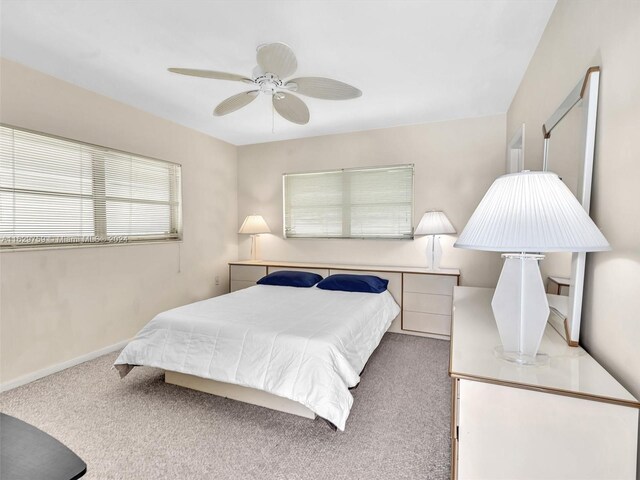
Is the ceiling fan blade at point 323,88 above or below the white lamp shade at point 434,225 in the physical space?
above

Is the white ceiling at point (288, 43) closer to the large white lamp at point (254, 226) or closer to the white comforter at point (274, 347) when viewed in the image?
the large white lamp at point (254, 226)

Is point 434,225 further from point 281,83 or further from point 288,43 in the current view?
point 288,43

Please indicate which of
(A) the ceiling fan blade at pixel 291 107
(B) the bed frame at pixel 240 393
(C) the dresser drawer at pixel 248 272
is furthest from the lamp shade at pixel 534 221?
(C) the dresser drawer at pixel 248 272

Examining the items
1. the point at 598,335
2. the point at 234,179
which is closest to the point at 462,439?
the point at 598,335

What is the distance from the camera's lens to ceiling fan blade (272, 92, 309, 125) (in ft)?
7.77

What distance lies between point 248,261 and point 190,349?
104 inches

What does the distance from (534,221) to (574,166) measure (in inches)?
20.9

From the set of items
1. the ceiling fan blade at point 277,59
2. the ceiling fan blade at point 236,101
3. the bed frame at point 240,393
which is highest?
the ceiling fan blade at point 277,59

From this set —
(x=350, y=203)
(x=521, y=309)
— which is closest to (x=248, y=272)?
(x=350, y=203)

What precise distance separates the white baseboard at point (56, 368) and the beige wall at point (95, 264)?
0.12 ft

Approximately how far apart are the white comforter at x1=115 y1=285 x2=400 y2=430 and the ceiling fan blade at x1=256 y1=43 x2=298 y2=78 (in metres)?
1.70

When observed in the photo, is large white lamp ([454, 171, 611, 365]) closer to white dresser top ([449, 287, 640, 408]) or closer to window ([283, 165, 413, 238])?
white dresser top ([449, 287, 640, 408])

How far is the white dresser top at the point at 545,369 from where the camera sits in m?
0.92

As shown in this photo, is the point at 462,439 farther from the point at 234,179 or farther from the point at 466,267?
the point at 234,179
